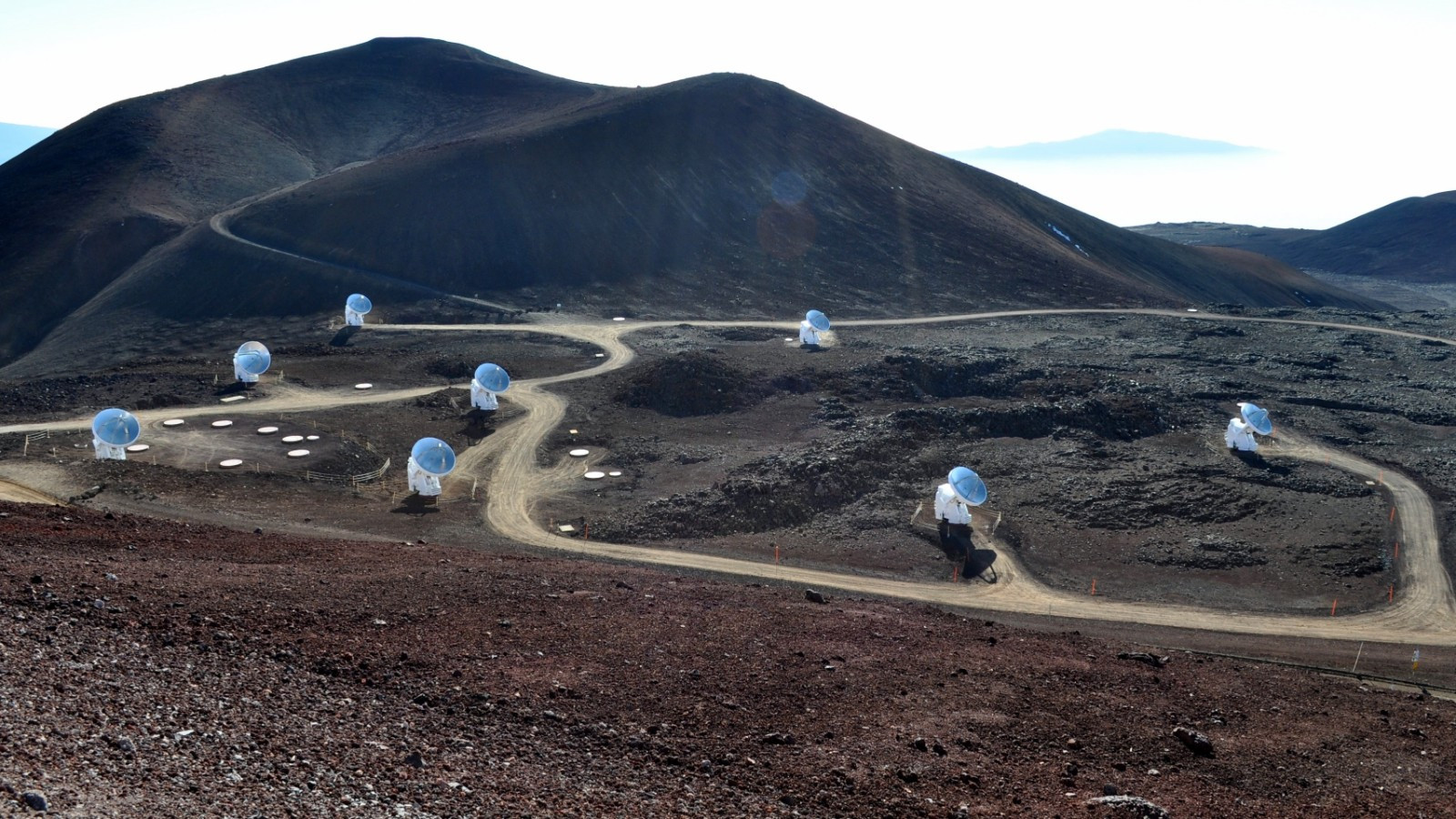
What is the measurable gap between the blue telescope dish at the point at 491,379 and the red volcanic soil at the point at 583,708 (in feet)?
98.0

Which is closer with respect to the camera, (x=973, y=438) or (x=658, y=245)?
(x=973, y=438)

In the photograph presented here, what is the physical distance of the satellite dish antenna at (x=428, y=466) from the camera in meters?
44.5

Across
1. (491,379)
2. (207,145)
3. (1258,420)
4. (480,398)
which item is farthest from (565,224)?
(1258,420)

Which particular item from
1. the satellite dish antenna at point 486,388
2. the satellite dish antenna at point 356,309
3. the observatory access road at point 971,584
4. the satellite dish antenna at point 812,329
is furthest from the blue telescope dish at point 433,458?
the satellite dish antenna at point 356,309

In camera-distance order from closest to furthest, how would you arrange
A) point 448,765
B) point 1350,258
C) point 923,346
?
point 448,765
point 923,346
point 1350,258

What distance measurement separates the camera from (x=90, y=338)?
80.4 m

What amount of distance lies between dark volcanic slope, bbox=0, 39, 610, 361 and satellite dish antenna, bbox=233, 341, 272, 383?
33195mm

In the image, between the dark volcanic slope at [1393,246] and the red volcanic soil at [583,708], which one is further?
the dark volcanic slope at [1393,246]

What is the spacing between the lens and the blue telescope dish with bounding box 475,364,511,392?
57.0 metres

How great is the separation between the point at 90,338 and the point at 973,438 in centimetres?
6928

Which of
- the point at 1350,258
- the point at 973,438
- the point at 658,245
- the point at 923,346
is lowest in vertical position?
the point at 973,438

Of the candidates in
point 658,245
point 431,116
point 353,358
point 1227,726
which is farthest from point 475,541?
point 431,116

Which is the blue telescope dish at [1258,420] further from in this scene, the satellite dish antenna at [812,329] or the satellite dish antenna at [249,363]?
the satellite dish antenna at [249,363]

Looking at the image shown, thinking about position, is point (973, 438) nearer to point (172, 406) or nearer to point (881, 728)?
point (881, 728)
